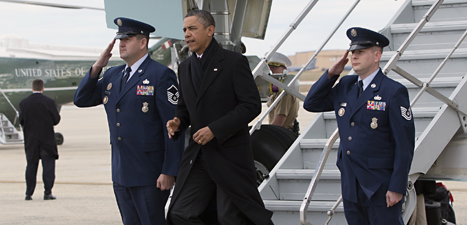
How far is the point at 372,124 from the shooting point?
325 centimetres

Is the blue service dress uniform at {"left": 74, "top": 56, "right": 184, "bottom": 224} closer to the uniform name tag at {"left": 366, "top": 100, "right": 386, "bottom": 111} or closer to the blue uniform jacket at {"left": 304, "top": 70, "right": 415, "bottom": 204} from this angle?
the blue uniform jacket at {"left": 304, "top": 70, "right": 415, "bottom": 204}

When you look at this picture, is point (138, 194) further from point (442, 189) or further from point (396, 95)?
point (442, 189)

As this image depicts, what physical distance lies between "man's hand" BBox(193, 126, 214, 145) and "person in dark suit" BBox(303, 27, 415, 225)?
79 cm

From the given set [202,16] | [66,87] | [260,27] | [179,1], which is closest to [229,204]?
[202,16]

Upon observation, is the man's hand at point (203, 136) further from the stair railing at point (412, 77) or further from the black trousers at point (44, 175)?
the black trousers at point (44, 175)

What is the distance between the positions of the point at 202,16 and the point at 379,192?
55.4 inches

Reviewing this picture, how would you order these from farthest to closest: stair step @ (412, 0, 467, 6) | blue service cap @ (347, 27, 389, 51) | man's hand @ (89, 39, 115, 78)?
stair step @ (412, 0, 467, 6) < man's hand @ (89, 39, 115, 78) < blue service cap @ (347, 27, 389, 51)

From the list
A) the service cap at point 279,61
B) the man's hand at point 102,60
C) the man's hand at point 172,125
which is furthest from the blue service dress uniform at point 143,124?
the service cap at point 279,61

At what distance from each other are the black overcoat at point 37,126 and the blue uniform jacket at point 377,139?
605cm

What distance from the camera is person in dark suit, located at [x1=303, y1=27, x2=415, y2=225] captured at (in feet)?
10.4

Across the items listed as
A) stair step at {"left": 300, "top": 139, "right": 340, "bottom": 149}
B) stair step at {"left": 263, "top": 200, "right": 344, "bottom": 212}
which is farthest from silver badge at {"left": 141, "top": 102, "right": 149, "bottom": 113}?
stair step at {"left": 300, "top": 139, "right": 340, "bottom": 149}

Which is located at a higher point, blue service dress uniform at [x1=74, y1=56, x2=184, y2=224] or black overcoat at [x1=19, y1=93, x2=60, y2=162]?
blue service dress uniform at [x1=74, y1=56, x2=184, y2=224]

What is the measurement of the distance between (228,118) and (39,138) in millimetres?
5873

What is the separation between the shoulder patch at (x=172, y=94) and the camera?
373 cm
